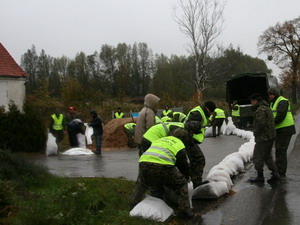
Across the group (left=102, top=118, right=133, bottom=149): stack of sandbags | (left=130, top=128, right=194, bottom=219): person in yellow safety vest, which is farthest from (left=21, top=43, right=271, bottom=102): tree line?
(left=130, top=128, right=194, bottom=219): person in yellow safety vest

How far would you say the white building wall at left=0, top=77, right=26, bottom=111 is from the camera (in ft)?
73.8

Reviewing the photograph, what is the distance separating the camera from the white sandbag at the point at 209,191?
6879 mm

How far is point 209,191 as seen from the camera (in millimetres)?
6887

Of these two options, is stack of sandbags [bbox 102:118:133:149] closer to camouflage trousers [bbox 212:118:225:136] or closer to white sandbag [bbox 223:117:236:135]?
camouflage trousers [bbox 212:118:225:136]

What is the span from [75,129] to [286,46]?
50.5 metres

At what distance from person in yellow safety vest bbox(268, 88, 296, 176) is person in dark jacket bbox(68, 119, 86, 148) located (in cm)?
791

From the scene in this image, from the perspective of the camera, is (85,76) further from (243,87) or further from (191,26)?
(243,87)

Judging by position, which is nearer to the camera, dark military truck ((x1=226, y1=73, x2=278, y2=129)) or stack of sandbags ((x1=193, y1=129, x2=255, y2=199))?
stack of sandbags ((x1=193, y1=129, x2=255, y2=199))

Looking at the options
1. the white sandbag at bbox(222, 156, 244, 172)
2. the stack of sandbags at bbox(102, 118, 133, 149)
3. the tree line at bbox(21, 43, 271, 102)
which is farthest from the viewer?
the tree line at bbox(21, 43, 271, 102)

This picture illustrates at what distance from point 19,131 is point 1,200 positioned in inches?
345

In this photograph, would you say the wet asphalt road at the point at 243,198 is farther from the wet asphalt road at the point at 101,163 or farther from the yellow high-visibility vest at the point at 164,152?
the yellow high-visibility vest at the point at 164,152

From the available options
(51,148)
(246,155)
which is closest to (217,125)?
(51,148)

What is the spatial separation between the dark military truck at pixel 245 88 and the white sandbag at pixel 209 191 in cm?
1630

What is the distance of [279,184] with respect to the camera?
7.95m
